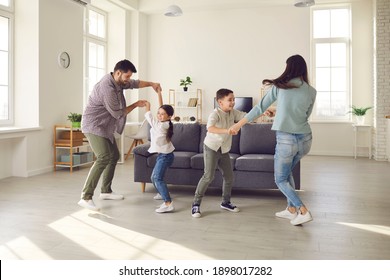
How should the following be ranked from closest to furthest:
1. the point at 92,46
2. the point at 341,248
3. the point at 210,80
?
the point at 341,248 < the point at 92,46 < the point at 210,80

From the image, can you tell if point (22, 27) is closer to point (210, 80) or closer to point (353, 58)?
point (210, 80)

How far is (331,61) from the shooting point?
8938 mm

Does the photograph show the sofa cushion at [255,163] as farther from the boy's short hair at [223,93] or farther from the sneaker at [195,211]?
the boy's short hair at [223,93]

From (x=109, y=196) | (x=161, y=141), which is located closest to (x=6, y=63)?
(x=109, y=196)

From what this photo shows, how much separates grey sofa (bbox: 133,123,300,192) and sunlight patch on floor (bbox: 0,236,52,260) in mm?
1927

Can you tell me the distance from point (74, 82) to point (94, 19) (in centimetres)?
206

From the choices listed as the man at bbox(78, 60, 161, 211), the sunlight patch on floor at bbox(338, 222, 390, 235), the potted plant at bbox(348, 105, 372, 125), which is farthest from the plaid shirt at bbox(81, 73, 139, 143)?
the potted plant at bbox(348, 105, 372, 125)

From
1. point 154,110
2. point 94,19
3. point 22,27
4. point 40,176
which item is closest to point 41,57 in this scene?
point 22,27

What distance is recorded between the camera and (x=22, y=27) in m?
6.11

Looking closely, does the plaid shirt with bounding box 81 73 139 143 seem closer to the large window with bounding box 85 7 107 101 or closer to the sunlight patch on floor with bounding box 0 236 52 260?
the sunlight patch on floor with bounding box 0 236 52 260

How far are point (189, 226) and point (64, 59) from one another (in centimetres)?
452

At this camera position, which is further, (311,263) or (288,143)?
(288,143)

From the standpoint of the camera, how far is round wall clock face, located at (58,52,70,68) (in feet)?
21.6

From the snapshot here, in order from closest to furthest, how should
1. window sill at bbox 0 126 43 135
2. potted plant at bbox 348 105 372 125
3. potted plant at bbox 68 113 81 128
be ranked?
window sill at bbox 0 126 43 135 < potted plant at bbox 68 113 81 128 < potted plant at bbox 348 105 372 125
